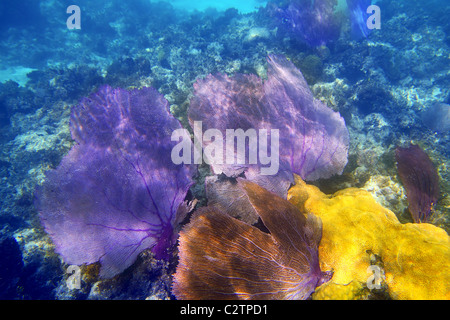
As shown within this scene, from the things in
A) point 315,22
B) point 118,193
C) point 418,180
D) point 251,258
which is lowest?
point 251,258

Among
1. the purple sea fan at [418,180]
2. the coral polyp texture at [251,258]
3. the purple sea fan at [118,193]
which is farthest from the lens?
the purple sea fan at [418,180]

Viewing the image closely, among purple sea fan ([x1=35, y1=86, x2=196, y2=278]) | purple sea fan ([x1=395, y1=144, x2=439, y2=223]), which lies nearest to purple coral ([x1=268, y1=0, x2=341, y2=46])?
purple sea fan ([x1=395, y1=144, x2=439, y2=223])

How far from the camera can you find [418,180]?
315 centimetres

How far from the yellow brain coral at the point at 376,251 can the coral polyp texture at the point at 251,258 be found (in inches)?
9.5

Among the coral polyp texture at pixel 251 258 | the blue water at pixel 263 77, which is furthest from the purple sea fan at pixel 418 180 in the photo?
the coral polyp texture at pixel 251 258

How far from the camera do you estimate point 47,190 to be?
2850mm

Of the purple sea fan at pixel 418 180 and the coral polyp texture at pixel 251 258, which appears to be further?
the purple sea fan at pixel 418 180

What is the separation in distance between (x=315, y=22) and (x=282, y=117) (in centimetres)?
604

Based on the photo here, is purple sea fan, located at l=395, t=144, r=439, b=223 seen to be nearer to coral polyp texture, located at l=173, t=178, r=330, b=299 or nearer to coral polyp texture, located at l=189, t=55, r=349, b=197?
coral polyp texture, located at l=189, t=55, r=349, b=197

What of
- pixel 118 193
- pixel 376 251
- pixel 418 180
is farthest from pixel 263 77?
pixel 376 251

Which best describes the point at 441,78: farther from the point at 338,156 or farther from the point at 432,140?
the point at 338,156

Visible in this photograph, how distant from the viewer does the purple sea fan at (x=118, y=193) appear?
271 cm

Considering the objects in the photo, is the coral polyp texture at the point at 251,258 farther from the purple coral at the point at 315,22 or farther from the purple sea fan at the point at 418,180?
the purple coral at the point at 315,22

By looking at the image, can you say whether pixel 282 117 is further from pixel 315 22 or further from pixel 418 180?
pixel 315 22
